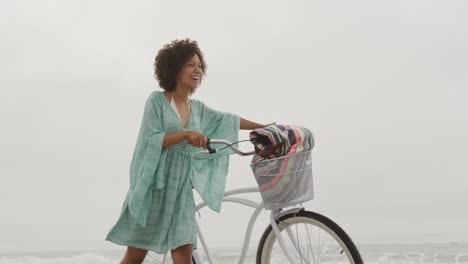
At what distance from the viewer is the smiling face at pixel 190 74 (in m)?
2.82

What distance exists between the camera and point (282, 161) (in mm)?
2424

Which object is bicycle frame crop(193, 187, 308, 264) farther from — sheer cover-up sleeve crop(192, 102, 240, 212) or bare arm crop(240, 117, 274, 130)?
bare arm crop(240, 117, 274, 130)

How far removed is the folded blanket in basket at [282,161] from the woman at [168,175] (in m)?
0.44

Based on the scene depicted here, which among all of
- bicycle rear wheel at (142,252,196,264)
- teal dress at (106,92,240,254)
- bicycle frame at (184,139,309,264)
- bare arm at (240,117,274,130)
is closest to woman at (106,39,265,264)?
teal dress at (106,92,240,254)

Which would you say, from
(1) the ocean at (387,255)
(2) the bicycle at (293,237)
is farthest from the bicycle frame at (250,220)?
(1) the ocean at (387,255)

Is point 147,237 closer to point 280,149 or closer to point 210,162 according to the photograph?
point 210,162

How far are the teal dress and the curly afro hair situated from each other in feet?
0.30

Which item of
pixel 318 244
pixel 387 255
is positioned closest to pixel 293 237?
pixel 318 244

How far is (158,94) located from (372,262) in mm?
4917

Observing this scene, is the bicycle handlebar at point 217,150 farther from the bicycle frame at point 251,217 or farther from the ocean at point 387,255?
the ocean at point 387,255

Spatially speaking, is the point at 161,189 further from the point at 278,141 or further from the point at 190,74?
the point at 278,141

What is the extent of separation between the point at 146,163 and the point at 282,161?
2.43ft

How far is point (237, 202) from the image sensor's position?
2.88 metres

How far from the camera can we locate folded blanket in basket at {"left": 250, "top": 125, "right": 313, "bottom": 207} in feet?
7.96
